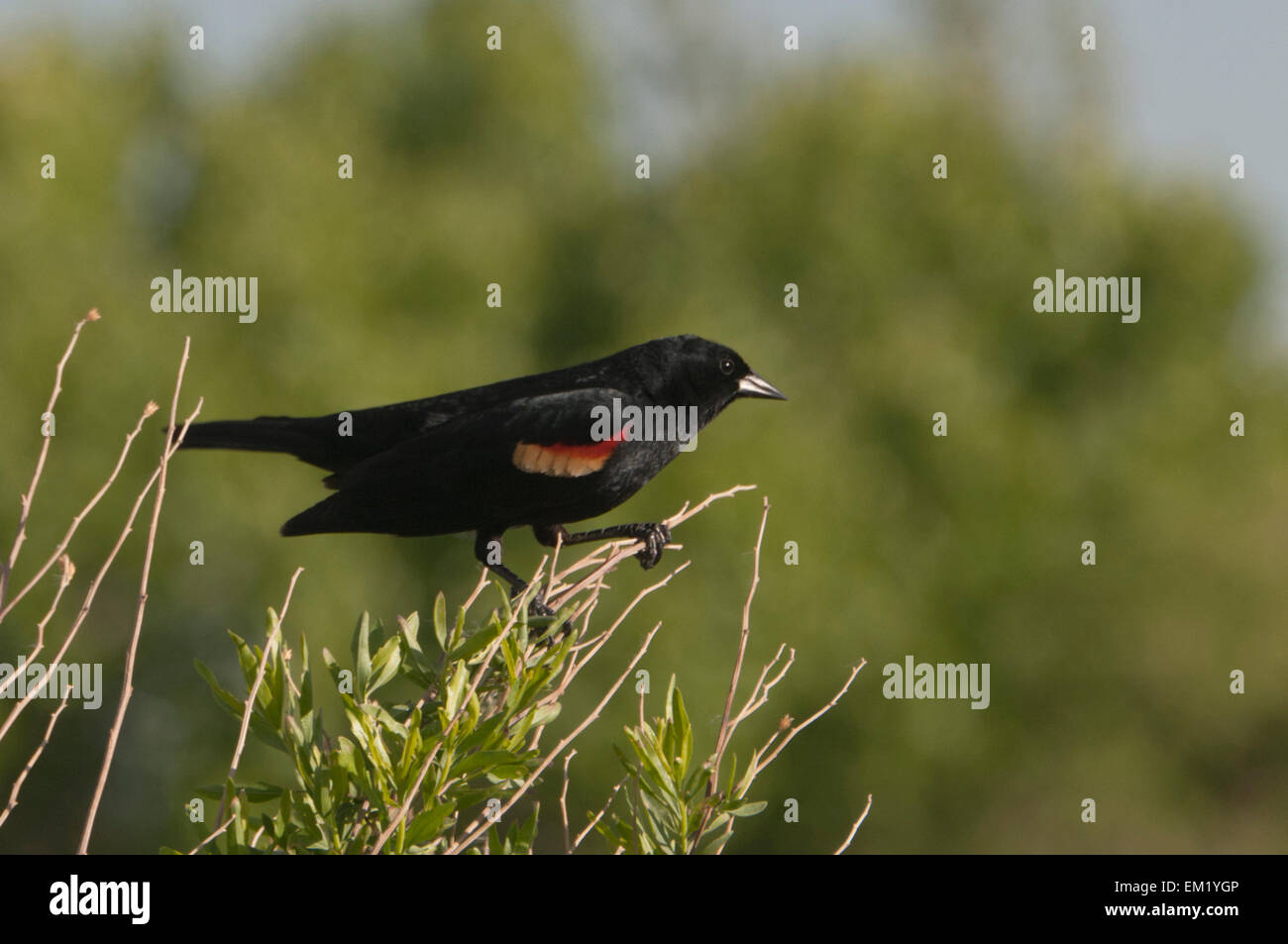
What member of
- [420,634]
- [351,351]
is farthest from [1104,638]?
[420,634]

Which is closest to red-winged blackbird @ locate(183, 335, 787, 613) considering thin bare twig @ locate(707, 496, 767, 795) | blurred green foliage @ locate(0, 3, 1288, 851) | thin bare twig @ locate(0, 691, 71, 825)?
thin bare twig @ locate(707, 496, 767, 795)

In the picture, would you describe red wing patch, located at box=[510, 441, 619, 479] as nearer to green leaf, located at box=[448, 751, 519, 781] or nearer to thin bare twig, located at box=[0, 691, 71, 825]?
green leaf, located at box=[448, 751, 519, 781]

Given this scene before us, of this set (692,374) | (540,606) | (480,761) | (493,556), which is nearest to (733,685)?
(480,761)

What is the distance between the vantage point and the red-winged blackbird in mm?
3877

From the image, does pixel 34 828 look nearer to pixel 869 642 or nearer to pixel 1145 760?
pixel 869 642

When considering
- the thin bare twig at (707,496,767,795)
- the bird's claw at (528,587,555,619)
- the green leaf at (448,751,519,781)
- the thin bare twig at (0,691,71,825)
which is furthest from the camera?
the bird's claw at (528,587,555,619)

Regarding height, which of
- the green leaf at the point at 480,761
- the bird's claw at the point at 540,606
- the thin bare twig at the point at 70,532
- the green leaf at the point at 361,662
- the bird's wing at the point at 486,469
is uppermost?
the bird's wing at the point at 486,469

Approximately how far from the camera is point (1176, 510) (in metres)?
28.7

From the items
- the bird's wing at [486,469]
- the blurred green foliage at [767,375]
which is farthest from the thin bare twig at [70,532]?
the blurred green foliage at [767,375]

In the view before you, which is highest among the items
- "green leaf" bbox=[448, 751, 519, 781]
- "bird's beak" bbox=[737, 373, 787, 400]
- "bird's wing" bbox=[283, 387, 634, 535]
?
"bird's beak" bbox=[737, 373, 787, 400]

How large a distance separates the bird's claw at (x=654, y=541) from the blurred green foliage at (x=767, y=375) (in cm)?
1512

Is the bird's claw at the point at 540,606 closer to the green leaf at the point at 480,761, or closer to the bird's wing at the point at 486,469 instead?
the bird's wing at the point at 486,469

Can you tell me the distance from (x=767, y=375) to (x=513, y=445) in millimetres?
16355

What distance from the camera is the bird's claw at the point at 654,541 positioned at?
3.93 meters
